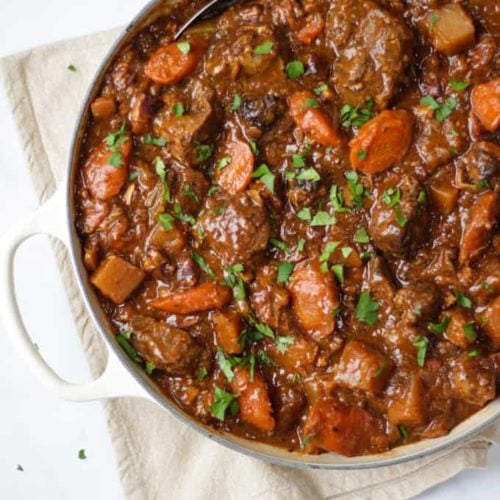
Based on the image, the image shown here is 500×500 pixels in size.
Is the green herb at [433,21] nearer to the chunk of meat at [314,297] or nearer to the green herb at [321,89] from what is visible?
the green herb at [321,89]

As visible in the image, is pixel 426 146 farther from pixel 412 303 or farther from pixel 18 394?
pixel 18 394

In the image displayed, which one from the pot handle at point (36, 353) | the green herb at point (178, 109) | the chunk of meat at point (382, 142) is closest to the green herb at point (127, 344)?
the pot handle at point (36, 353)

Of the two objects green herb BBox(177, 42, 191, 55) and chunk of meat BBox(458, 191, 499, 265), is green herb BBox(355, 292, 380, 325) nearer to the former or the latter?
chunk of meat BBox(458, 191, 499, 265)

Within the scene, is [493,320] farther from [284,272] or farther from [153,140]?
[153,140]

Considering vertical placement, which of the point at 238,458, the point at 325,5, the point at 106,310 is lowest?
the point at 238,458

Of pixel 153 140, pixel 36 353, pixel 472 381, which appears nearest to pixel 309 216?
pixel 153 140

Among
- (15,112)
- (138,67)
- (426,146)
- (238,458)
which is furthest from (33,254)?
(426,146)

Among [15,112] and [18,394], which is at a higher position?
[15,112]
